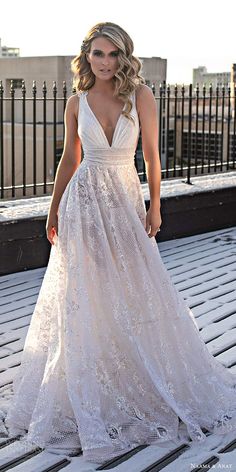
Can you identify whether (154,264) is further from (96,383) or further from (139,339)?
(96,383)

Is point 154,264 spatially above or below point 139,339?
above

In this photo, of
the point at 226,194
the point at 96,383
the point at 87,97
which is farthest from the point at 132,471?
the point at 226,194

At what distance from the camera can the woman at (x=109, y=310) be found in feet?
10.7

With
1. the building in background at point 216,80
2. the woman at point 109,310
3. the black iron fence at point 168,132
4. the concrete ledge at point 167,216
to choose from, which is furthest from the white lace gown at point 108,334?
the building in background at point 216,80

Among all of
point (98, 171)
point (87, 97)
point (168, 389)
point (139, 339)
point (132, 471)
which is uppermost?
point (87, 97)

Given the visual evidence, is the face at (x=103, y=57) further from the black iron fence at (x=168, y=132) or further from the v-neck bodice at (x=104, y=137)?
the black iron fence at (x=168, y=132)

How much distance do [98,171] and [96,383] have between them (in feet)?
3.09

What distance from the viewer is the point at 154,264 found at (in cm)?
342

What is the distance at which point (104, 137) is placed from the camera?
10.9ft

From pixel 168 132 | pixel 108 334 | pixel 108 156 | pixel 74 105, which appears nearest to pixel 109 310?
pixel 108 334

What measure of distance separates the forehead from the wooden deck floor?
5.66ft

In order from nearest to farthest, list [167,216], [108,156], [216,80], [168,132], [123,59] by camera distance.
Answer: [123,59]
[108,156]
[167,216]
[168,132]
[216,80]

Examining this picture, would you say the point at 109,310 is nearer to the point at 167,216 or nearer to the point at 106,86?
the point at 106,86

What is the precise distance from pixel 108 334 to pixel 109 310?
0.35ft
